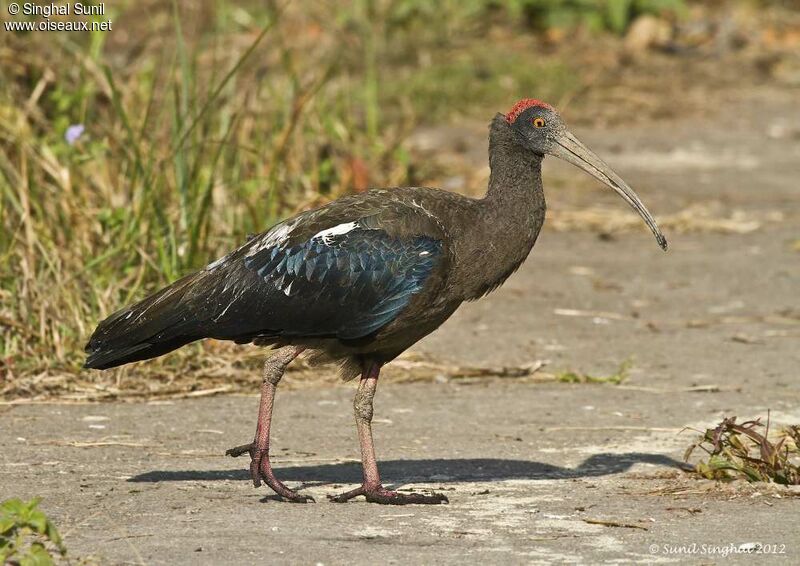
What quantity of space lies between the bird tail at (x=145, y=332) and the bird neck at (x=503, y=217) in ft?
4.36

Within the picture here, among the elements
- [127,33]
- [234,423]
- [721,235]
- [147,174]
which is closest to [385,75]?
[127,33]

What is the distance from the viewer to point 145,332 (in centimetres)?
673

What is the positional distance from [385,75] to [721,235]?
18.7ft

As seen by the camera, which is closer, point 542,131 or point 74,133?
point 542,131

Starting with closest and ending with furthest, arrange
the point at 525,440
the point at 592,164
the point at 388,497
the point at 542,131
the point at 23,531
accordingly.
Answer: the point at 23,531
the point at 388,497
the point at 542,131
the point at 592,164
the point at 525,440

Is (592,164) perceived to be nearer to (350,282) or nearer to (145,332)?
(350,282)

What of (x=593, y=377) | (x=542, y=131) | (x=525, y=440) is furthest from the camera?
(x=593, y=377)

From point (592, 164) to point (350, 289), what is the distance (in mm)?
1468

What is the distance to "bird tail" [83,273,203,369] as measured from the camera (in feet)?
22.1

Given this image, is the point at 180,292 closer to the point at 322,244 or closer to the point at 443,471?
the point at 322,244

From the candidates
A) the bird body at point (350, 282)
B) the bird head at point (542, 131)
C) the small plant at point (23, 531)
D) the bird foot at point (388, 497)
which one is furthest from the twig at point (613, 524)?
the small plant at point (23, 531)

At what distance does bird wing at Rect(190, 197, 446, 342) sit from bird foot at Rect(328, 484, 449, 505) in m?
0.70

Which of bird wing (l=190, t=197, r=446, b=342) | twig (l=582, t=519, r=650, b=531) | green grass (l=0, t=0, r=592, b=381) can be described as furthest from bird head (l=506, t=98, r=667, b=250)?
green grass (l=0, t=0, r=592, b=381)

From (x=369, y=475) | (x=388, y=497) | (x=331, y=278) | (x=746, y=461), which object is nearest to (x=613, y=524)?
(x=746, y=461)
